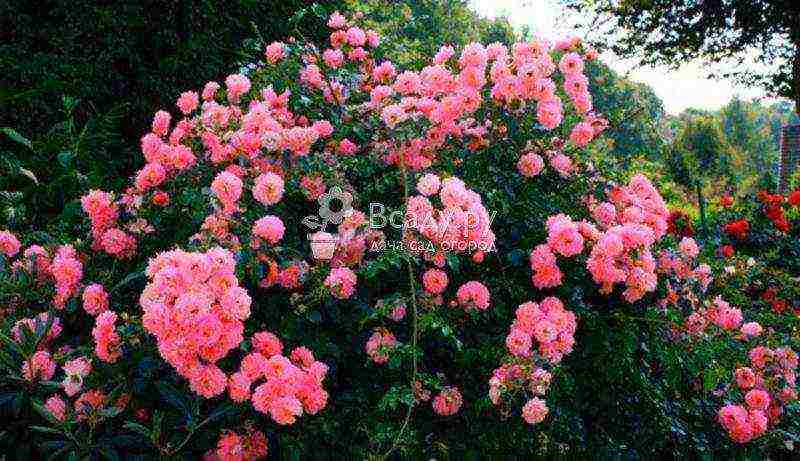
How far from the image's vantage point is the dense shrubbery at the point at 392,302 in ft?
6.54

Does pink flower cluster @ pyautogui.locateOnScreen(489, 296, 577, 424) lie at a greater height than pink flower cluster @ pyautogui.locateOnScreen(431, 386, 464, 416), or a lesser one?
greater

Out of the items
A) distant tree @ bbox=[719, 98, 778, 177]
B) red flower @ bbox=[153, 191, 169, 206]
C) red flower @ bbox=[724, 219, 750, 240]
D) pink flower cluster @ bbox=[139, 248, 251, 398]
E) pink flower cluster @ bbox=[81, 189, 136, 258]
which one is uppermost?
pink flower cluster @ bbox=[139, 248, 251, 398]

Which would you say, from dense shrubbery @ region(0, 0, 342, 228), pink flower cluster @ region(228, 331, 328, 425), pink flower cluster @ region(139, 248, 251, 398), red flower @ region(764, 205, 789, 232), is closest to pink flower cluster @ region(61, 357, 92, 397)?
pink flower cluster @ region(139, 248, 251, 398)

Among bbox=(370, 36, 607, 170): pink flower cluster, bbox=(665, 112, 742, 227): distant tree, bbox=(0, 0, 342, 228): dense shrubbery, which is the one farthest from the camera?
bbox=(665, 112, 742, 227): distant tree

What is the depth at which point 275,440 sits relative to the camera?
7.12 ft

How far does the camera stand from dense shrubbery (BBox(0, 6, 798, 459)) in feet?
6.54

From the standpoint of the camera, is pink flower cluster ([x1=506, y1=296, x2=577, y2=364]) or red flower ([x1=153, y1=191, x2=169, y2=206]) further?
red flower ([x1=153, y1=191, x2=169, y2=206])

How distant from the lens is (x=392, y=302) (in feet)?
7.45

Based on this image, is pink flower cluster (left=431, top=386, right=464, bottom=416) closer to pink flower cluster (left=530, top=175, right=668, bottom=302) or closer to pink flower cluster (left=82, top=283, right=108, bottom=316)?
pink flower cluster (left=530, top=175, right=668, bottom=302)

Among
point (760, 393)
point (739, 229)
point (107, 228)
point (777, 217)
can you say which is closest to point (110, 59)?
point (107, 228)

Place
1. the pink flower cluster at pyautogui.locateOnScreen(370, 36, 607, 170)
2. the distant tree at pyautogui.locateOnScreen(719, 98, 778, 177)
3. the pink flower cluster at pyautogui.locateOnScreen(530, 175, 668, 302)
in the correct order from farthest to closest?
the distant tree at pyautogui.locateOnScreen(719, 98, 778, 177), the pink flower cluster at pyautogui.locateOnScreen(370, 36, 607, 170), the pink flower cluster at pyautogui.locateOnScreen(530, 175, 668, 302)

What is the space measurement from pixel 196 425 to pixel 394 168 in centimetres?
142

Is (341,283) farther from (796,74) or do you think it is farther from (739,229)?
(796,74)
